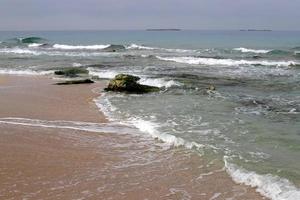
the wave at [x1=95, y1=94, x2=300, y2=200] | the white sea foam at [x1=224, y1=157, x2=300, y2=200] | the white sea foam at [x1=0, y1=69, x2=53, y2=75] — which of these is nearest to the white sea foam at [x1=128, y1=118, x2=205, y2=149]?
the wave at [x1=95, y1=94, x2=300, y2=200]

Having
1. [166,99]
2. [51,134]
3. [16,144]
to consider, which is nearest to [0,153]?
[16,144]

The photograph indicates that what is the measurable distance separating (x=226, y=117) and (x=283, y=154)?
4.14 m

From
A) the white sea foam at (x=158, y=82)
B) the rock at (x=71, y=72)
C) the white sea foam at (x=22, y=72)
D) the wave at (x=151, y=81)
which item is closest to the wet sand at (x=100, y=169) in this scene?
the white sea foam at (x=158, y=82)

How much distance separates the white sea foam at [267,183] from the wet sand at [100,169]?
17 centimetres

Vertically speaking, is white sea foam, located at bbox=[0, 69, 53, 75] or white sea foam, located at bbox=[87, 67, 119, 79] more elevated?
white sea foam, located at bbox=[0, 69, 53, 75]

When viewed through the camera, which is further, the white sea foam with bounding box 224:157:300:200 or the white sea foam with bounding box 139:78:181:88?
the white sea foam with bounding box 139:78:181:88

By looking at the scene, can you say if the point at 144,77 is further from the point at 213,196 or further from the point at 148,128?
the point at 213,196

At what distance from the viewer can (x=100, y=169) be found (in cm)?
851

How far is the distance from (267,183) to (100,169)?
2.82 meters

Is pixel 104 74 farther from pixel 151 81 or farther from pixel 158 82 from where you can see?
pixel 158 82

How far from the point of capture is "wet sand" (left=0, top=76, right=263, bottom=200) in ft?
24.0

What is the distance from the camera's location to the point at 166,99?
1723cm

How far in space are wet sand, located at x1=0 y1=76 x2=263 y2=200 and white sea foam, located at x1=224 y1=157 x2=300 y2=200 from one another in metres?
0.17

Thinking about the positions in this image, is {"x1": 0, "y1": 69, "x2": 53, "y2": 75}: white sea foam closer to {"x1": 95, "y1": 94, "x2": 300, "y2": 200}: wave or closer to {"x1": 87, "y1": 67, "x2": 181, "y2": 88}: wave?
{"x1": 87, "y1": 67, "x2": 181, "y2": 88}: wave
